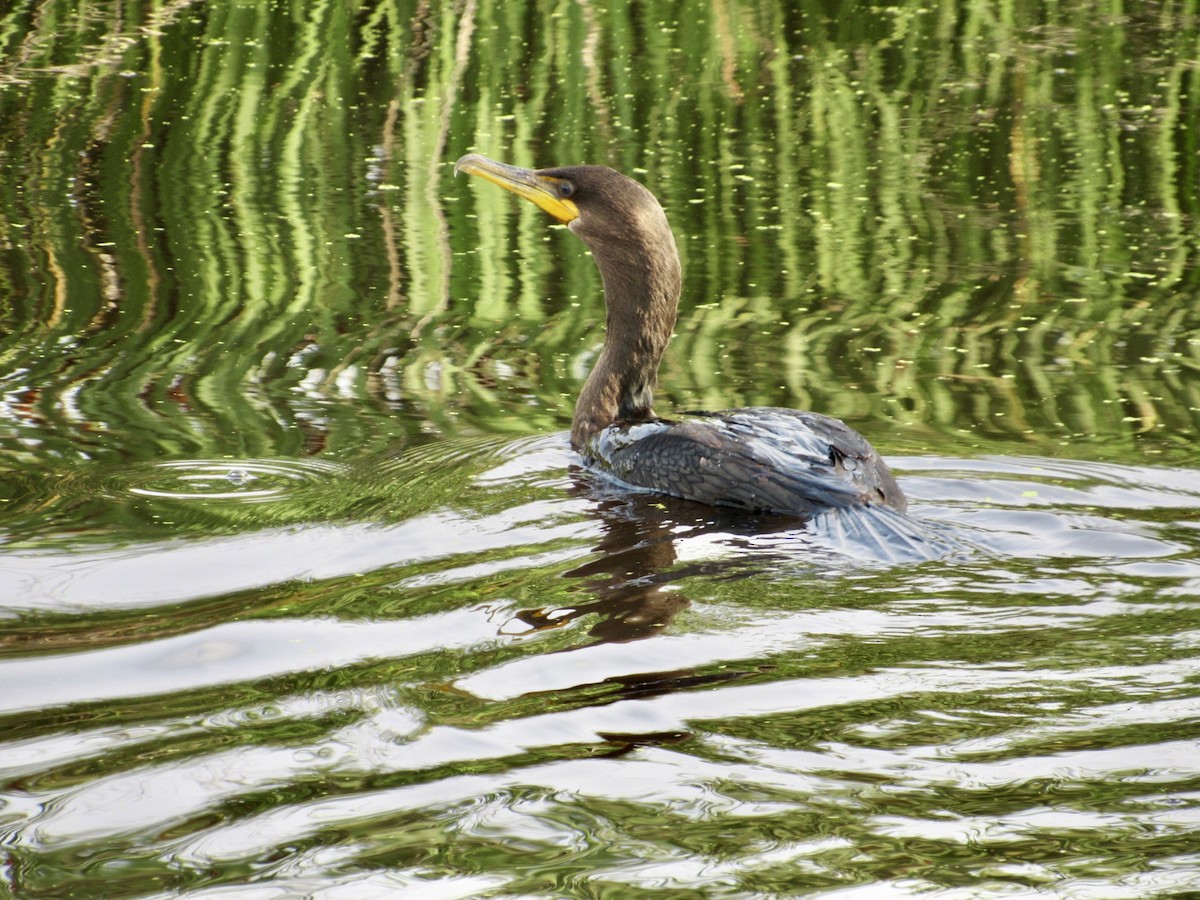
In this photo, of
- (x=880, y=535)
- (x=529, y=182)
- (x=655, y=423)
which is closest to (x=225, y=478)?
(x=655, y=423)

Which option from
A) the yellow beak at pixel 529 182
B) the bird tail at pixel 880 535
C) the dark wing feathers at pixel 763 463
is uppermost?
the yellow beak at pixel 529 182

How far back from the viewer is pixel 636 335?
604 centimetres

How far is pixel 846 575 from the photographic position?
14.7ft

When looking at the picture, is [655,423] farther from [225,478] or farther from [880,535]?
[225,478]

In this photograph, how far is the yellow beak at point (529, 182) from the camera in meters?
6.25

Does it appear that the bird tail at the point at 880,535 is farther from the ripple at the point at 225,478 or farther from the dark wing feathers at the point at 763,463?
the ripple at the point at 225,478

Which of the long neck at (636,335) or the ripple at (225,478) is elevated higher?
the long neck at (636,335)

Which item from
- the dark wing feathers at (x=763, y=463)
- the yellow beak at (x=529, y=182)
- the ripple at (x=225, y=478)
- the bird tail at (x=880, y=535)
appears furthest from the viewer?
the yellow beak at (x=529, y=182)

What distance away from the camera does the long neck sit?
6004 millimetres

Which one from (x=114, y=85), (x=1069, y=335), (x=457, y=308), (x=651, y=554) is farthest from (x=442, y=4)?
(x=651, y=554)

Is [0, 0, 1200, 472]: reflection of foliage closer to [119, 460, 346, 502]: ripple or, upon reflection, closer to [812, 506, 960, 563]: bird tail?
[119, 460, 346, 502]: ripple

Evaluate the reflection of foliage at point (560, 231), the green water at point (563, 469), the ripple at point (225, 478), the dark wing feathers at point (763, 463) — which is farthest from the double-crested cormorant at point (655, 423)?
the ripple at point (225, 478)

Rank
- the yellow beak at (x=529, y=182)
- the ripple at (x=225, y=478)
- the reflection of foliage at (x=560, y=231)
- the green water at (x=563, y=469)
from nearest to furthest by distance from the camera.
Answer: the green water at (x=563, y=469) → the ripple at (x=225, y=478) → the yellow beak at (x=529, y=182) → the reflection of foliage at (x=560, y=231)

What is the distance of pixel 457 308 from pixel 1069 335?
8.87 ft
